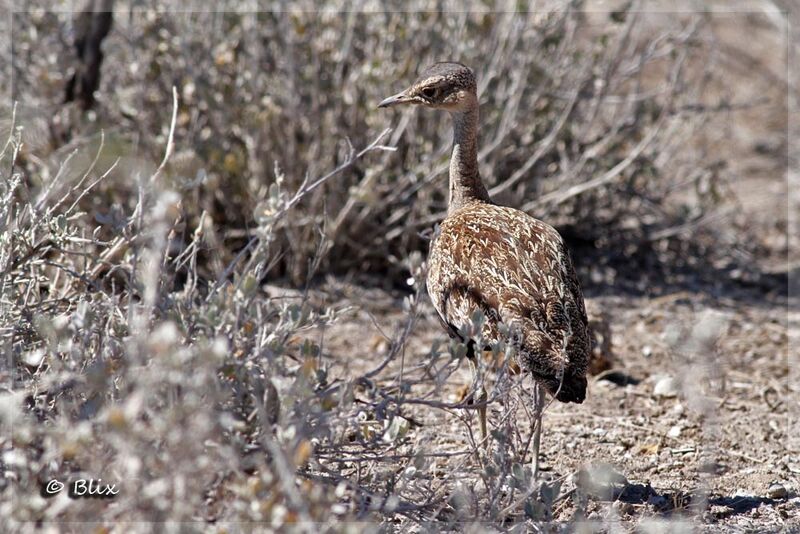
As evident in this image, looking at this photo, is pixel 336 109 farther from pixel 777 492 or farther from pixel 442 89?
pixel 777 492

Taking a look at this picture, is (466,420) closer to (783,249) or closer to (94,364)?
(94,364)

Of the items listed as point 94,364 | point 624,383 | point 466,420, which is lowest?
point 624,383

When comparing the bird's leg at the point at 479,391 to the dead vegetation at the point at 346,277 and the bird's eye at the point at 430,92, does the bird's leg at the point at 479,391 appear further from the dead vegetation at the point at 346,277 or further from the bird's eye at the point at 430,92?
the bird's eye at the point at 430,92

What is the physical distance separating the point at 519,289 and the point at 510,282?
0.05 meters

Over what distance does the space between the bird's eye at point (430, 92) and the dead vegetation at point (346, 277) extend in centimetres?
31

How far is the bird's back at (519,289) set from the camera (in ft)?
11.8

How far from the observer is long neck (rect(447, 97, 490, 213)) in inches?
185

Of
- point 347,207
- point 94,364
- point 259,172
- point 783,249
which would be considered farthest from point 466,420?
point 783,249

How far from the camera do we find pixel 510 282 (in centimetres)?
389

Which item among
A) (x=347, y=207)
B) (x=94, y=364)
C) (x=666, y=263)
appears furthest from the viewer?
(x=666, y=263)

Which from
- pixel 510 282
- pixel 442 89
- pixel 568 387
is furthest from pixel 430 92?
pixel 568 387

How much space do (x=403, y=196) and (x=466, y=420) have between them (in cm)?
231

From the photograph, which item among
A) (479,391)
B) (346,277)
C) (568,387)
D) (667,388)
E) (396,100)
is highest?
(396,100)

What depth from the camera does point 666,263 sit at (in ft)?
22.4
